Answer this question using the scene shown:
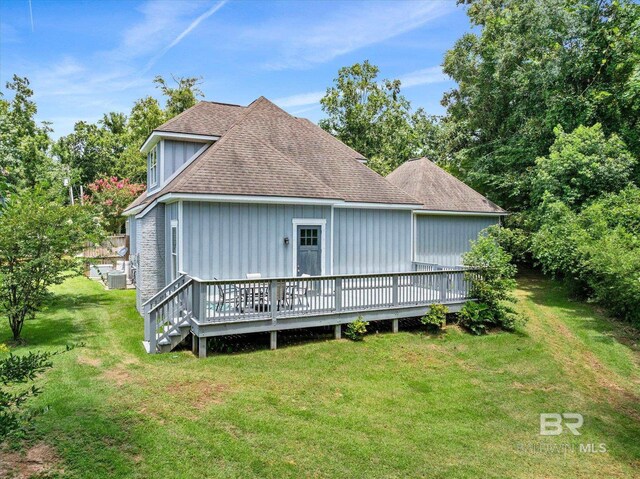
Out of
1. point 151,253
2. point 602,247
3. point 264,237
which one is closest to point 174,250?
point 151,253

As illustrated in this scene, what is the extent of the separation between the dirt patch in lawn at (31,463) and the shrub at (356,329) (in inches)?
252

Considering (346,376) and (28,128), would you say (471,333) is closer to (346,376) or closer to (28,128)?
(346,376)

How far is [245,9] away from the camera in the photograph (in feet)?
→ 38.8

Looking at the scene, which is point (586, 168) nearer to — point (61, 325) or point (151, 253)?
point (151, 253)

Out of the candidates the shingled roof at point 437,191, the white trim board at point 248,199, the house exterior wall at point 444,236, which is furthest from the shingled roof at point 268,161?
the house exterior wall at point 444,236

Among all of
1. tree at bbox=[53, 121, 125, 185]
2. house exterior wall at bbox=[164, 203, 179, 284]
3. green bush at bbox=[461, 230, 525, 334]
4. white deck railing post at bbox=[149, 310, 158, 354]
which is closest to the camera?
white deck railing post at bbox=[149, 310, 158, 354]

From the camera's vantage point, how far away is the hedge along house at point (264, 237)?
8898 millimetres

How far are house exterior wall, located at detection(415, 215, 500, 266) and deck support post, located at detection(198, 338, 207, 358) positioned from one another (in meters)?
10.5

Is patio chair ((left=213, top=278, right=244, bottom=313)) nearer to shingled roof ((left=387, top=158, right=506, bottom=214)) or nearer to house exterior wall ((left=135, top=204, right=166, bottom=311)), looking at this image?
house exterior wall ((left=135, top=204, right=166, bottom=311))

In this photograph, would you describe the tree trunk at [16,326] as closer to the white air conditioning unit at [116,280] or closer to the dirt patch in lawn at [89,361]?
the dirt patch in lawn at [89,361]

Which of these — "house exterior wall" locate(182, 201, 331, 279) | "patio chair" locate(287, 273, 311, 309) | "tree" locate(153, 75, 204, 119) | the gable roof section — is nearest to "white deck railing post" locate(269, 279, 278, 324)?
"patio chair" locate(287, 273, 311, 309)

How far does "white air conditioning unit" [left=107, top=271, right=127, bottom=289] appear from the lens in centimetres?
1669

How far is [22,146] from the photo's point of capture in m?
22.4

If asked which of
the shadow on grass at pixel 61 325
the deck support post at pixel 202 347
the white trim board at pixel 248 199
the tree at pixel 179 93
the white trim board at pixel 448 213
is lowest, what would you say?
the shadow on grass at pixel 61 325
